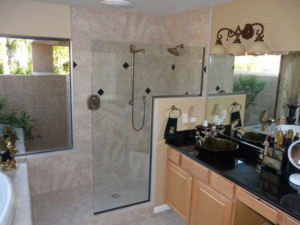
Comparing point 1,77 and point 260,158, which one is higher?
point 1,77

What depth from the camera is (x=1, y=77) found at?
10.6 ft

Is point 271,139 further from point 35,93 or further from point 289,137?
point 35,93

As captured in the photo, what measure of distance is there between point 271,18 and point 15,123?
338cm

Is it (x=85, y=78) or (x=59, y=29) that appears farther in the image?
(x=85, y=78)

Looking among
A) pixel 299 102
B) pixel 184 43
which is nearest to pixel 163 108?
pixel 184 43

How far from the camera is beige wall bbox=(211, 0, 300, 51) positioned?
2.18 metres

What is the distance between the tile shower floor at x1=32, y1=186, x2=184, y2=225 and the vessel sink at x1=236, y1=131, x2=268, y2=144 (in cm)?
128

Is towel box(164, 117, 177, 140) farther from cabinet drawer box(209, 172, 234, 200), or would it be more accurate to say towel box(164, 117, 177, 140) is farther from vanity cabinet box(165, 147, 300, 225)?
cabinet drawer box(209, 172, 234, 200)

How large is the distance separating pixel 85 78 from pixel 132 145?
1146 mm

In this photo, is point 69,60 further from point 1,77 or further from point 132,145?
point 132,145

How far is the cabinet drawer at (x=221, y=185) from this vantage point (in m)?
2.14

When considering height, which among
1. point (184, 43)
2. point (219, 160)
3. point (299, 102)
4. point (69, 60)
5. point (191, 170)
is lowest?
point (191, 170)

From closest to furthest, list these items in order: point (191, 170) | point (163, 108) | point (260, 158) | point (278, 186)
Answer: point (278, 186) < point (260, 158) < point (191, 170) < point (163, 108)

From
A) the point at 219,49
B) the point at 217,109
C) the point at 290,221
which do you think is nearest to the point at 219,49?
the point at 219,49
